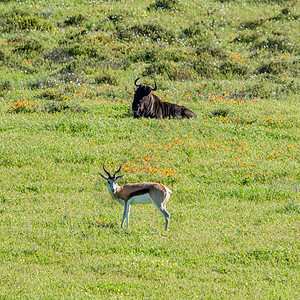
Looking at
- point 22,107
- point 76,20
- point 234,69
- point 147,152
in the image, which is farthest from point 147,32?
point 147,152

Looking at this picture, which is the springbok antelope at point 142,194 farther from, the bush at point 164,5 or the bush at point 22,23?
the bush at point 164,5

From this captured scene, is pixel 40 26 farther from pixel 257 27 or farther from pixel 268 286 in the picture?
pixel 268 286

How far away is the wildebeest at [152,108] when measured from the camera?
18797 millimetres

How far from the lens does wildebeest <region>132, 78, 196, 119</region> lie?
18.8 m

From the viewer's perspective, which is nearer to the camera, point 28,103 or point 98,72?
point 28,103

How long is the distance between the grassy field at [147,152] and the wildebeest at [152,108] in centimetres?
59

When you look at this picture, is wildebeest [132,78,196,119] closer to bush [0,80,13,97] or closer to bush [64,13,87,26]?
bush [0,80,13,97]

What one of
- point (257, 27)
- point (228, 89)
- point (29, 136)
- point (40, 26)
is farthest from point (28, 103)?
point (257, 27)

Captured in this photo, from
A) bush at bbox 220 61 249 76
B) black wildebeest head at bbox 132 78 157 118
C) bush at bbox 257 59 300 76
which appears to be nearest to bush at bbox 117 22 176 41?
bush at bbox 220 61 249 76

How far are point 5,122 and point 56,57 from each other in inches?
368

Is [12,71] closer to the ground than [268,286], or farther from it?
farther from it

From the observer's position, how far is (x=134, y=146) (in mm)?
15977

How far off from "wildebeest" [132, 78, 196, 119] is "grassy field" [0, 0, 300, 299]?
0.59 m

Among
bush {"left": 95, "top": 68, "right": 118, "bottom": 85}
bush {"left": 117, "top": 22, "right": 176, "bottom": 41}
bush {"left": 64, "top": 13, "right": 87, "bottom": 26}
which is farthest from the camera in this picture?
bush {"left": 64, "top": 13, "right": 87, "bottom": 26}
